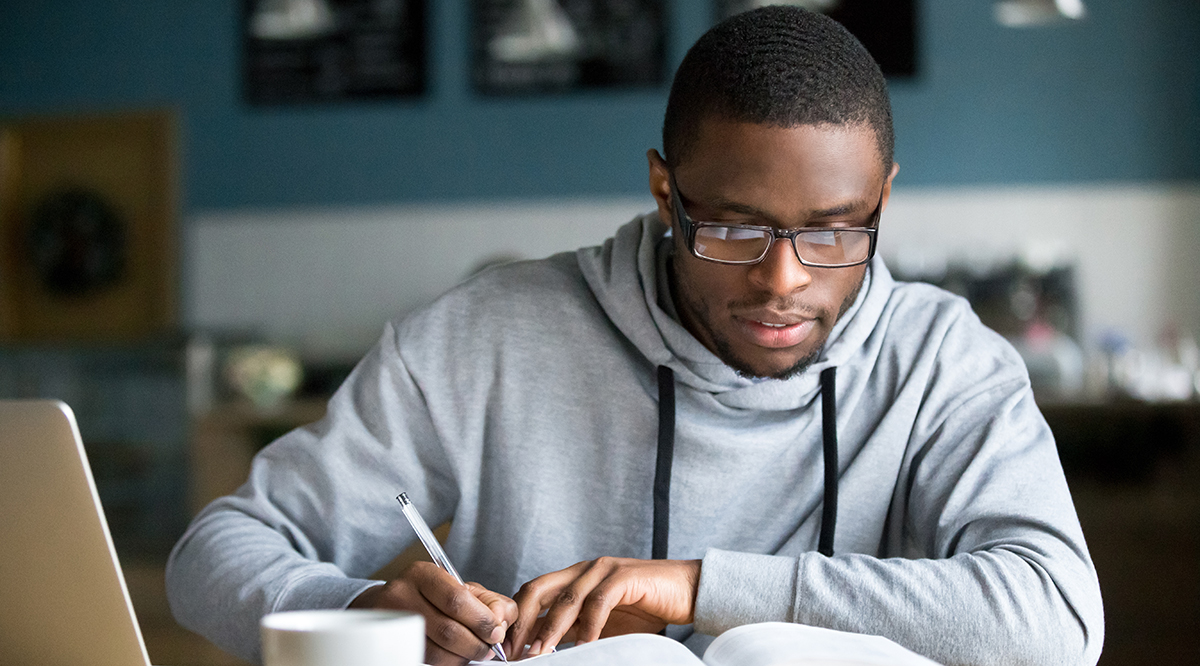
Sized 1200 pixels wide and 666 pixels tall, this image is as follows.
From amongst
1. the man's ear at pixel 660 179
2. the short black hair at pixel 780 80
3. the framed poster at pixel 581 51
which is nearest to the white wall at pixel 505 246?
the framed poster at pixel 581 51

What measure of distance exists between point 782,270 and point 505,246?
10.9ft

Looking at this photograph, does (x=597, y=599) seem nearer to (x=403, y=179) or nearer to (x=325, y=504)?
(x=325, y=504)

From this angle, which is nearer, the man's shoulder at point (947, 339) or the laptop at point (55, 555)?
the laptop at point (55, 555)

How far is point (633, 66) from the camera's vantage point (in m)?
4.17

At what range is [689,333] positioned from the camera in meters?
1.15

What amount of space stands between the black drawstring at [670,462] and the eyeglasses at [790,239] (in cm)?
16

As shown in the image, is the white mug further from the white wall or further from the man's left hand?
the white wall

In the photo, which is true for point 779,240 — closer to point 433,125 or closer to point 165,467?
point 165,467

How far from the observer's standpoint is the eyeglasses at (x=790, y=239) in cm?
98

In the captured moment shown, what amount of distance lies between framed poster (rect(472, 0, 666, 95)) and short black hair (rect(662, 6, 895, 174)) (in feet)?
10.3

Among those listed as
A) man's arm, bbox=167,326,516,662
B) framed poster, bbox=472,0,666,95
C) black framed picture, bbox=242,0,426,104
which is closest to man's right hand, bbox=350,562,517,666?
man's arm, bbox=167,326,516,662

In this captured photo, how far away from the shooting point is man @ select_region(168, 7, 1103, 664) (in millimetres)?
884

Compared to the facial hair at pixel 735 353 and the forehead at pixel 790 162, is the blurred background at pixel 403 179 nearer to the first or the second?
the facial hair at pixel 735 353

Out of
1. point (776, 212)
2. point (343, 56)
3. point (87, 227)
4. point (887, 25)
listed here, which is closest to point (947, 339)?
point (776, 212)
